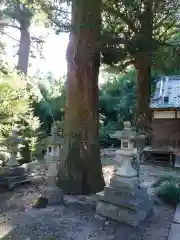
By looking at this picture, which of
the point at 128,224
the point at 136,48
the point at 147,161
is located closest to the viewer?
the point at 128,224

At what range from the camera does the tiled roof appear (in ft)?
32.9

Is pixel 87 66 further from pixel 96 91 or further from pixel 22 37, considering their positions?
pixel 22 37

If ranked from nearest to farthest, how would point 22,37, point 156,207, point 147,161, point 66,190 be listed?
point 156,207 < point 66,190 < point 147,161 < point 22,37

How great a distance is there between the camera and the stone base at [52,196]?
437 cm

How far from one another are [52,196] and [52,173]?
0.38m

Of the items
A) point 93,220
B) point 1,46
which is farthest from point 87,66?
point 1,46

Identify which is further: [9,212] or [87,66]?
[87,66]

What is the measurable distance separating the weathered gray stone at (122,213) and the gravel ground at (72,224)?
84 millimetres

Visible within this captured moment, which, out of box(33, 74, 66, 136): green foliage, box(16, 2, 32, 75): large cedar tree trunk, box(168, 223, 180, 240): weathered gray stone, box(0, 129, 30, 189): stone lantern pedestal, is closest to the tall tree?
box(0, 129, 30, 189): stone lantern pedestal

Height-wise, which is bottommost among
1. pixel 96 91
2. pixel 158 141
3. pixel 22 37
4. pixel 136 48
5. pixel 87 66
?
pixel 158 141

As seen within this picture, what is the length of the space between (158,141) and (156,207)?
20.1ft

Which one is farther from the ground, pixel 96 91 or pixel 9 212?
pixel 96 91

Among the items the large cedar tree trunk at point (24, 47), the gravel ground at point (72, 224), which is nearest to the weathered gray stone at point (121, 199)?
the gravel ground at point (72, 224)

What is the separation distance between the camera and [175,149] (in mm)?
9891
